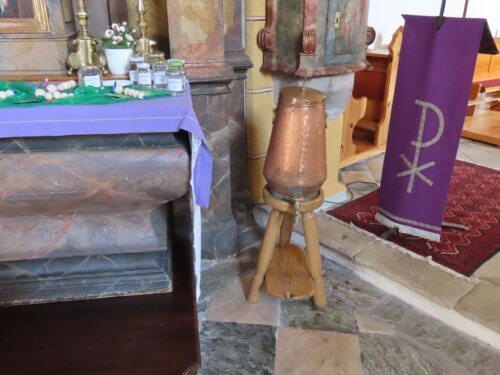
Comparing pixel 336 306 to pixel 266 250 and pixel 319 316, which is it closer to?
pixel 319 316

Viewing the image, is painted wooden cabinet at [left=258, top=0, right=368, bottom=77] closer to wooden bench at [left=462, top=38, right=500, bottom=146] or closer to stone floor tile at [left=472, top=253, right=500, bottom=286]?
stone floor tile at [left=472, top=253, right=500, bottom=286]

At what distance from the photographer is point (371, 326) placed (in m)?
1.80

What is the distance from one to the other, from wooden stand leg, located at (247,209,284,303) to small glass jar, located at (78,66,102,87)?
2.71 feet

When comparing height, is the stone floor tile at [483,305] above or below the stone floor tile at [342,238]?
below

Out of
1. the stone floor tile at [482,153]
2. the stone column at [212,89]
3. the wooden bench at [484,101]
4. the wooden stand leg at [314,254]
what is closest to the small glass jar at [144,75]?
the stone column at [212,89]

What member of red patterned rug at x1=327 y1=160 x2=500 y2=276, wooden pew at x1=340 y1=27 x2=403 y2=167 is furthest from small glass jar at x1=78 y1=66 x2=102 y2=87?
wooden pew at x1=340 y1=27 x2=403 y2=167

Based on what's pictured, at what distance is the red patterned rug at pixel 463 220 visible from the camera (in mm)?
2166

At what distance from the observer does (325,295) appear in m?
1.92

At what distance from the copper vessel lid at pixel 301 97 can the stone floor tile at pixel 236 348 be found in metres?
0.92

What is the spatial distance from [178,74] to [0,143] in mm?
598

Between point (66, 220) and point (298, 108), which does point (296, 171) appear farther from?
point (66, 220)

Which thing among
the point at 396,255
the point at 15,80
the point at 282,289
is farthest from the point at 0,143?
the point at 396,255

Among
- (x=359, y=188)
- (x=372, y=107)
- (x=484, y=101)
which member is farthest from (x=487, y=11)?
(x=359, y=188)

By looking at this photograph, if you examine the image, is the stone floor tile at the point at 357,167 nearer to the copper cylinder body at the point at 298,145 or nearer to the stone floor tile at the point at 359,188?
the stone floor tile at the point at 359,188
